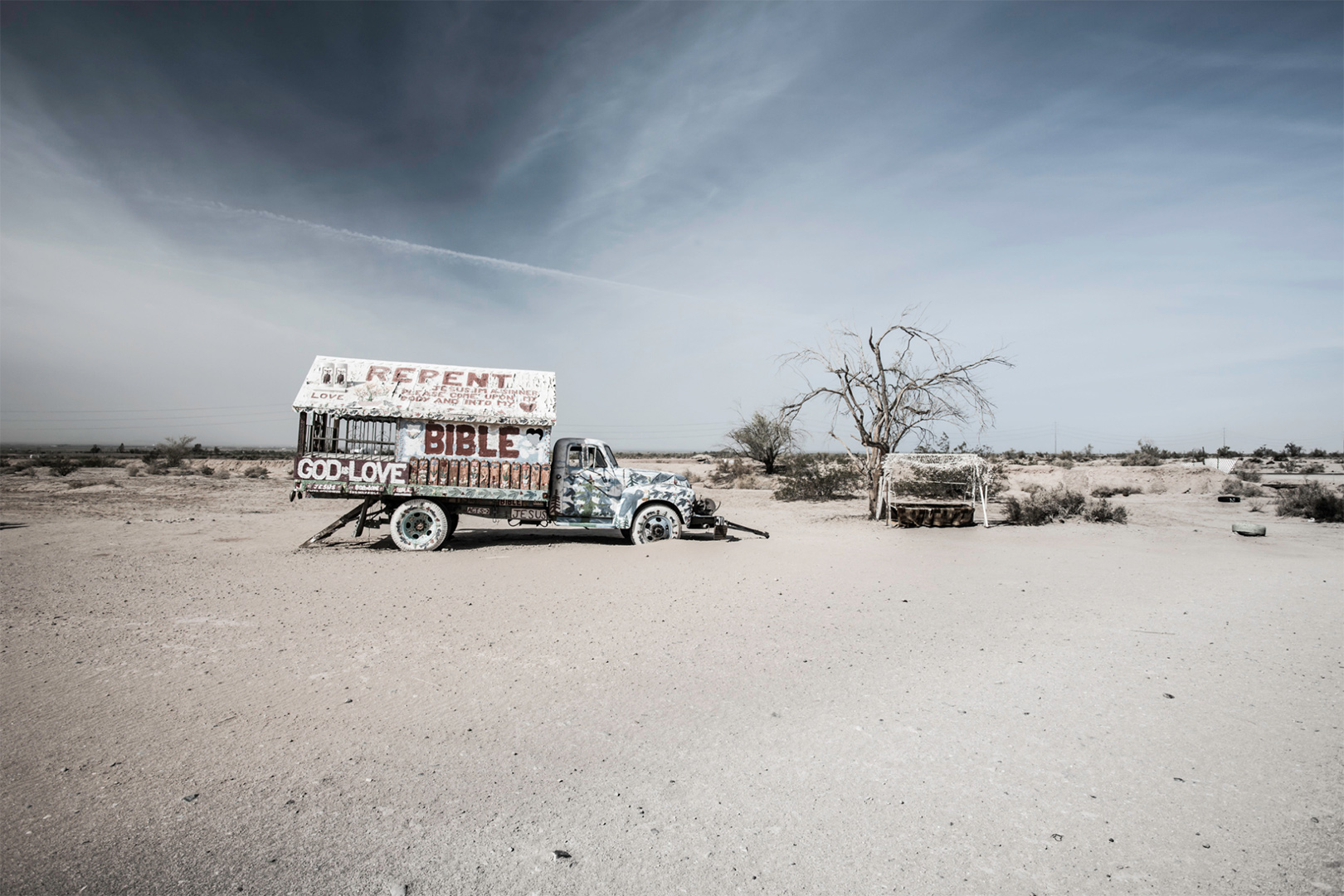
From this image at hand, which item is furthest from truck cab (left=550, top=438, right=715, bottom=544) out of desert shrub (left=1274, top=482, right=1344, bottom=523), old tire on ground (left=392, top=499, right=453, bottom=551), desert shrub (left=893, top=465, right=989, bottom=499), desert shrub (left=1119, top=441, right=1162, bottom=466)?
desert shrub (left=1119, top=441, right=1162, bottom=466)

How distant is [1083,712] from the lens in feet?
17.3

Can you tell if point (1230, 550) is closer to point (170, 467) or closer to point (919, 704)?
point (919, 704)

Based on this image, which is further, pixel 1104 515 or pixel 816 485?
pixel 816 485

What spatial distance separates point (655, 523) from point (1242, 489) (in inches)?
1078

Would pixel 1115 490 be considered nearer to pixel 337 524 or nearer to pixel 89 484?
pixel 337 524

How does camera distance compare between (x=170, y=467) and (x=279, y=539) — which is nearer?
(x=279, y=539)

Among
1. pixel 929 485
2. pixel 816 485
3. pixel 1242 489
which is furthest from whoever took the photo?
pixel 816 485

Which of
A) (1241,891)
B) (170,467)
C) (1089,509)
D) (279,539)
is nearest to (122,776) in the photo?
(1241,891)

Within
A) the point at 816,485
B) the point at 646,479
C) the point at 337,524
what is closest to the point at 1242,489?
the point at 816,485

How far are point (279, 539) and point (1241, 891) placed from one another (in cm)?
1573

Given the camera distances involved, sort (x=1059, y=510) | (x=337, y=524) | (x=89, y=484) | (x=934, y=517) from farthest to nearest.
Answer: (x=89, y=484) → (x=1059, y=510) → (x=934, y=517) → (x=337, y=524)

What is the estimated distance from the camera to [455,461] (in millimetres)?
13516

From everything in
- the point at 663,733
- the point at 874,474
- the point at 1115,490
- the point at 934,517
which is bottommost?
the point at 663,733

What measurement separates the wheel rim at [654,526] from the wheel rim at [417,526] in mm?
4324
